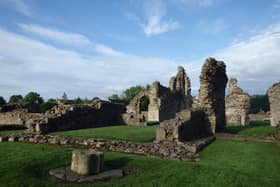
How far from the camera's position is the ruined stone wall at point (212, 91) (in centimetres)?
1728

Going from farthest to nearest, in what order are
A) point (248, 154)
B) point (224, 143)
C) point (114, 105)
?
point (114, 105) < point (224, 143) < point (248, 154)

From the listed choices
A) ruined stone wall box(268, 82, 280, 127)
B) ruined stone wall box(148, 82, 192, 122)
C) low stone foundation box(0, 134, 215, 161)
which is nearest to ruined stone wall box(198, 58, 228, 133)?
low stone foundation box(0, 134, 215, 161)

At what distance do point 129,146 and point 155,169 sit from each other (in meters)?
3.51

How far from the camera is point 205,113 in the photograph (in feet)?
56.7

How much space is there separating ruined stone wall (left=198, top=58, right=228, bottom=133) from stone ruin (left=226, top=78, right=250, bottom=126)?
9.75m

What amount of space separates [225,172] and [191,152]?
12.8ft

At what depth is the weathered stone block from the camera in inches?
297

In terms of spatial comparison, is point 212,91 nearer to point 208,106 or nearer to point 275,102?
point 208,106

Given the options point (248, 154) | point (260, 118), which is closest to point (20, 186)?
point (248, 154)

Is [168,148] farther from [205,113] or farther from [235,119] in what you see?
[235,119]

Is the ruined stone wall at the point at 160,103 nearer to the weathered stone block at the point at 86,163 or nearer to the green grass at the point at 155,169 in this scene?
the green grass at the point at 155,169

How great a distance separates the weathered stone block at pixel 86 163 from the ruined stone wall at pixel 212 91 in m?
10.7

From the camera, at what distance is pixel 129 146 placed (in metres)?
11.5

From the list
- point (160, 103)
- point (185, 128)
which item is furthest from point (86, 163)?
point (160, 103)
